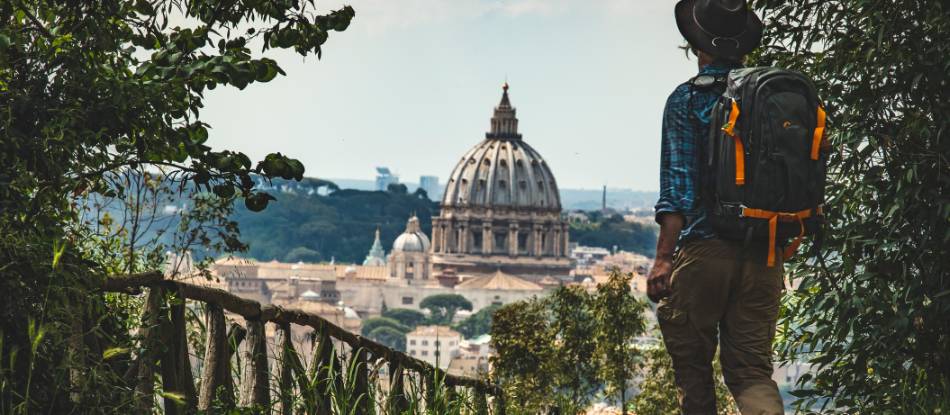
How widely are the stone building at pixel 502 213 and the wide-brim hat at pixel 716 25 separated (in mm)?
108083

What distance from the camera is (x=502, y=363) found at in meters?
18.0

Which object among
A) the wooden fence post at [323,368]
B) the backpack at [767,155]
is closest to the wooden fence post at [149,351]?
the wooden fence post at [323,368]

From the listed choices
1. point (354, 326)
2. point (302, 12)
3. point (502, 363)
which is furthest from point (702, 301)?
point (354, 326)

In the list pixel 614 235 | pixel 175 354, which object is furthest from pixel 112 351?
pixel 614 235

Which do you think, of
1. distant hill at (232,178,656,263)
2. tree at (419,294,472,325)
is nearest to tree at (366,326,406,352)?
tree at (419,294,472,325)

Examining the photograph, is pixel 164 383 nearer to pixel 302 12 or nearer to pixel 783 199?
pixel 302 12

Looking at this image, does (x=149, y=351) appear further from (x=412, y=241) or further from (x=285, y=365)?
(x=412, y=241)

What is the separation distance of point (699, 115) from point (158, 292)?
124 centimetres

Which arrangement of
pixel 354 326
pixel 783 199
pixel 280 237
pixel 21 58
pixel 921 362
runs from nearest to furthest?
pixel 21 58 → pixel 783 199 → pixel 921 362 → pixel 354 326 → pixel 280 237

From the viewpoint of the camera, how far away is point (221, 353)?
3.15 m

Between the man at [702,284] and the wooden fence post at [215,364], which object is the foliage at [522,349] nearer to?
the man at [702,284]

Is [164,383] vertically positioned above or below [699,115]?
below

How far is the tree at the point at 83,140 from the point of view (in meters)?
2.69

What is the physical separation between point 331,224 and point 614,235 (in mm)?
34674
